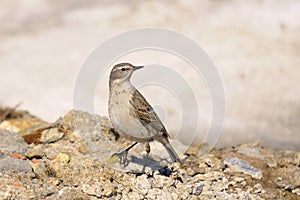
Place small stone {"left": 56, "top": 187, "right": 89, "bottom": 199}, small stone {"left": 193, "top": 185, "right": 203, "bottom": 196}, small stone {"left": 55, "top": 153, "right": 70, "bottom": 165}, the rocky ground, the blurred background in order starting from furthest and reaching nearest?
the blurred background < small stone {"left": 193, "top": 185, "right": 203, "bottom": 196} < small stone {"left": 55, "top": 153, "right": 70, "bottom": 165} < the rocky ground < small stone {"left": 56, "top": 187, "right": 89, "bottom": 199}

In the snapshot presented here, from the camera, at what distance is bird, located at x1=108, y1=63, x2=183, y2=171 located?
7354 millimetres

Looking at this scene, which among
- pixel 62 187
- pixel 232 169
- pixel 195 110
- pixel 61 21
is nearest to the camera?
pixel 62 187

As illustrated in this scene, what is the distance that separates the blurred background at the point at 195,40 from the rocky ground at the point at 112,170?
3.52 metres

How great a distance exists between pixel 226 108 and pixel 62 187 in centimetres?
780

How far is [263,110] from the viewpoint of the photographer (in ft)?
46.7

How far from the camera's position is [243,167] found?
28.3 ft

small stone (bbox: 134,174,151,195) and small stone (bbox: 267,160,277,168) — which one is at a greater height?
small stone (bbox: 267,160,277,168)

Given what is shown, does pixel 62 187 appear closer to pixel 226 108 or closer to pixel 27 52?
pixel 226 108

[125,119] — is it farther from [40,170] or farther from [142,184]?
[40,170]

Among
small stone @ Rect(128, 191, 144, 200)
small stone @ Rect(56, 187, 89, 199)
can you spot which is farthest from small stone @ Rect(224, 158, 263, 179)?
small stone @ Rect(56, 187, 89, 199)

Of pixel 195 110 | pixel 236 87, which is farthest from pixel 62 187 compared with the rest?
pixel 236 87

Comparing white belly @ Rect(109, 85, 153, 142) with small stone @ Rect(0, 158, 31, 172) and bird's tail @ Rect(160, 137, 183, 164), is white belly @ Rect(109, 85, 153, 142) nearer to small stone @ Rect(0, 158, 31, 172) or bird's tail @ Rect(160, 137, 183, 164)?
bird's tail @ Rect(160, 137, 183, 164)

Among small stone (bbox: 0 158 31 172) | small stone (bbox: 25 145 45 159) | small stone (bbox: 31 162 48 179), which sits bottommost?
small stone (bbox: 31 162 48 179)

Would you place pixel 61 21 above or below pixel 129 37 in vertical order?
above
